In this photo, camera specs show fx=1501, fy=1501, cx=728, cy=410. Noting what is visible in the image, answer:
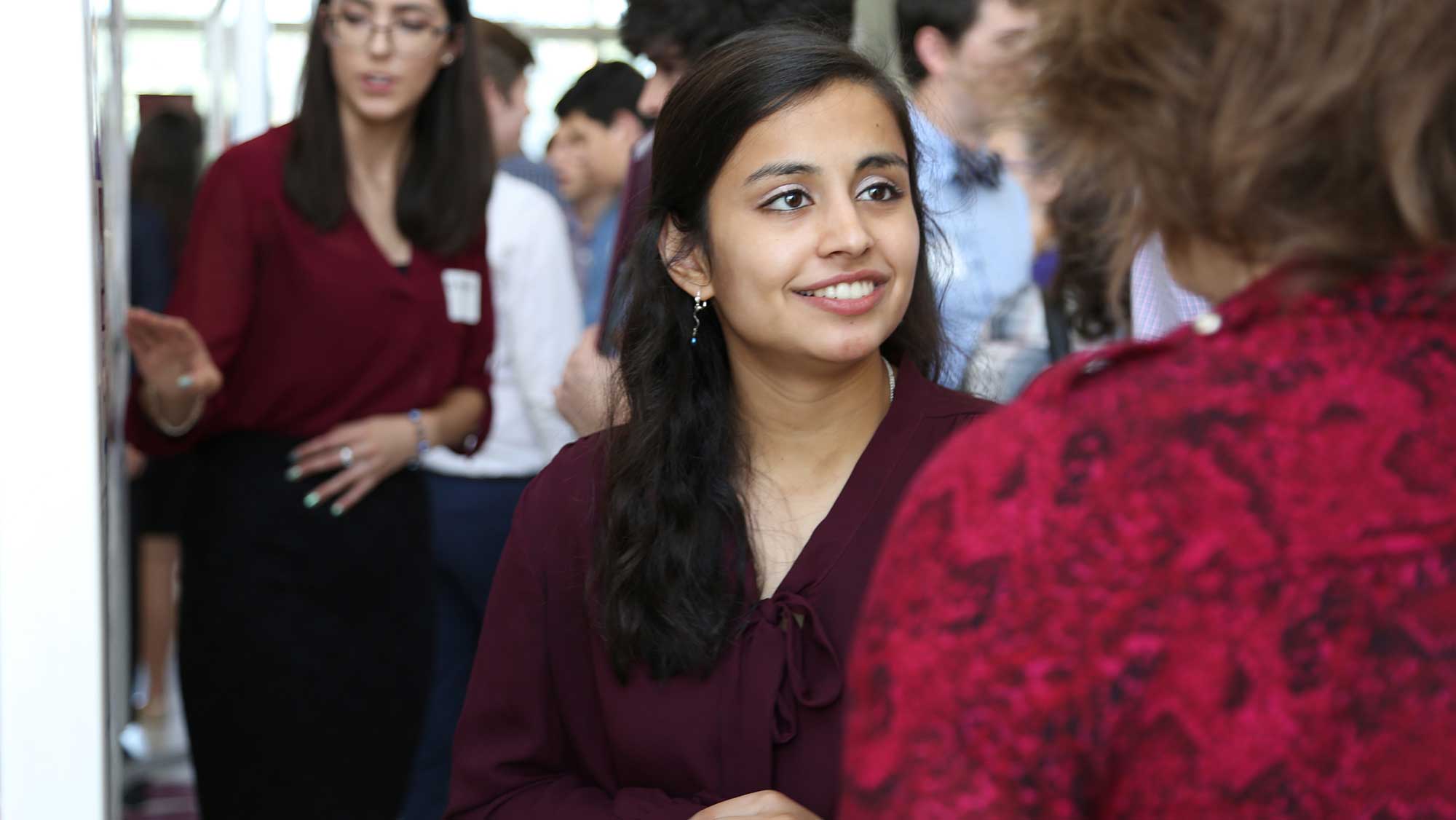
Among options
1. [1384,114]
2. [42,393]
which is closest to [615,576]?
[42,393]

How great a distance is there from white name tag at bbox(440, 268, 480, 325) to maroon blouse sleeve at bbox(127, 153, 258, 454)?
1.20ft

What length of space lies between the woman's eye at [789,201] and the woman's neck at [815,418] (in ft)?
0.64

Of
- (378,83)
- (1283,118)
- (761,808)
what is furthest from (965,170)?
(1283,118)

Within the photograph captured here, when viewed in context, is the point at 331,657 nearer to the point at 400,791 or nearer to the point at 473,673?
the point at 400,791

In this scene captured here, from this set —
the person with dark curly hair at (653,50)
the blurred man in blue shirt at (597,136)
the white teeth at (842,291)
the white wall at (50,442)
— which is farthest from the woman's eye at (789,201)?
the blurred man in blue shirt at (597,136)

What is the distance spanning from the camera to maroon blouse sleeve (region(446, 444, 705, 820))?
1738 millimetres

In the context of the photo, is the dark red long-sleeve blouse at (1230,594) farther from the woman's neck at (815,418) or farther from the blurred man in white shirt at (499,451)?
the blurred man in white shirt at (499,451)

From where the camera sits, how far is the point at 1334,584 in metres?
0.77

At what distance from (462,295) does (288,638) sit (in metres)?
0.71

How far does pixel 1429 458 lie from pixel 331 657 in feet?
7.56

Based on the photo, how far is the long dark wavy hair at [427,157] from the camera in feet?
8.83

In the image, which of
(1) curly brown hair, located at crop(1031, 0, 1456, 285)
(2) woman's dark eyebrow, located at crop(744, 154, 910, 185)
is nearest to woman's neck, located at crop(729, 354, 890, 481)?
(2) woman's dark eyebrow, located at crop(744, 154, 910, 185)

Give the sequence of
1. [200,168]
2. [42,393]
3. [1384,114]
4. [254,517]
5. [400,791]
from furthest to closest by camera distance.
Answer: [200,168]
[400,791]
[254,517]
[42,393]
[1384,114]

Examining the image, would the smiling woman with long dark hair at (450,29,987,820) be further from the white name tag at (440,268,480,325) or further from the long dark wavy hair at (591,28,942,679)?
the white name tag at (440,268,480,325)
